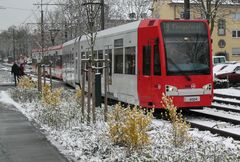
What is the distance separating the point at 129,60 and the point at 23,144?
8050 mm

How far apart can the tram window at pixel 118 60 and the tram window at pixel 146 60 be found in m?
2.37

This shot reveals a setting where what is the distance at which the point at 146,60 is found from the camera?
16641 mm

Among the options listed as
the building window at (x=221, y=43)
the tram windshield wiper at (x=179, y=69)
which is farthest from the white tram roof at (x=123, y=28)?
the building window at (x=221, y=43)

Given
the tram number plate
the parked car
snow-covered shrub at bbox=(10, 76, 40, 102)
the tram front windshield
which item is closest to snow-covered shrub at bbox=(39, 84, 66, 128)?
the tram front windshield

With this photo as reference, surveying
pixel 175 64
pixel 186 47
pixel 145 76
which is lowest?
pixel 145 76

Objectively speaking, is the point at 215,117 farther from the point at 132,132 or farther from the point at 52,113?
the point at 132,132

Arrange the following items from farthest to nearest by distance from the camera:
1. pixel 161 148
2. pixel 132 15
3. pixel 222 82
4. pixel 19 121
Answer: pixel 132 15 → pixel 222 82 → pixel 19 121 → pixel 161 148

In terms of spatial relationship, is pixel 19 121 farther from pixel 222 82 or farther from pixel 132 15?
pixel 132 15

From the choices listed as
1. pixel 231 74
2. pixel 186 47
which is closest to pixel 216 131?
pixel 186 47

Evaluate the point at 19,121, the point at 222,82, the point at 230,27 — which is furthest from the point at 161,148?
the point at 230,27

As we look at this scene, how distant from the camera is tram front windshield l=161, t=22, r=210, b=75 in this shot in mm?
16172

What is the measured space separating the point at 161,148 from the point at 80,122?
441 centimetres

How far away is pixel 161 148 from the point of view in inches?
351

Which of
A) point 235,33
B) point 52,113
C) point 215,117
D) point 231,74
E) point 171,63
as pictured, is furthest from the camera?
point 235,33
